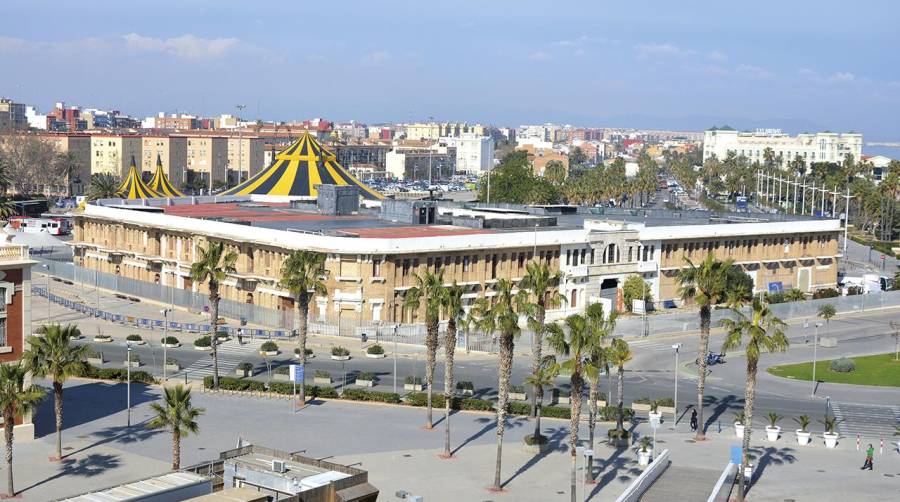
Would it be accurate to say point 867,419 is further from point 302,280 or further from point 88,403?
point 88,403

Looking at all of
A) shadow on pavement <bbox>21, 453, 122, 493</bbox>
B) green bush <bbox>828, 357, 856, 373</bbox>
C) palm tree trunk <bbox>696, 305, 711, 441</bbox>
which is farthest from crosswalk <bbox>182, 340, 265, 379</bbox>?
green bush <bbox>828, 357, 856, 373</bbox>

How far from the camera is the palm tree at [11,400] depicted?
147 feet

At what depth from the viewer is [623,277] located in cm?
9712

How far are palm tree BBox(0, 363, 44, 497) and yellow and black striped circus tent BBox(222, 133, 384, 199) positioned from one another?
8374cm

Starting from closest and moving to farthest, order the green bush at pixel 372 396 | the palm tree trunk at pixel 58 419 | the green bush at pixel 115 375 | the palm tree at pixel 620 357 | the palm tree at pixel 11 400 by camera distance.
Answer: the palm tree at pixel 11 400 → the palm tree at pixel 620 357 → the palm tree trunk at pixel 58 419 → the green bush at pixel 372 396 → the green bush at pixel 115 375

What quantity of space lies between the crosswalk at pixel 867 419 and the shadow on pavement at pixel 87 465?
3294 cm

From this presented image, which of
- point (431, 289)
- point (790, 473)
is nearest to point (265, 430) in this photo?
point (431, 289)

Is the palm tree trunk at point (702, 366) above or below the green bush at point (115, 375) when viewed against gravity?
above

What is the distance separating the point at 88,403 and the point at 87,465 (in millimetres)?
11579

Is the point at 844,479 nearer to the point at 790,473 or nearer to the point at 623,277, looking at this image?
the point at 790,473

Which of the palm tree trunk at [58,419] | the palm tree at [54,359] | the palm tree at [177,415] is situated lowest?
the palm tree trunk at [58,419]

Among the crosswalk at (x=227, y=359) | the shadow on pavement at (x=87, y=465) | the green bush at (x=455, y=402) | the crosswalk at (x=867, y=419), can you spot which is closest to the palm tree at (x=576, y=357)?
the green bush at (x=455, y=402)

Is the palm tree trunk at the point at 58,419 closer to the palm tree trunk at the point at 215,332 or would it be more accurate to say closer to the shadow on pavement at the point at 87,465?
the shadow on pavement at the point at 87,465

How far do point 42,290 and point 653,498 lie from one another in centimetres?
6599
